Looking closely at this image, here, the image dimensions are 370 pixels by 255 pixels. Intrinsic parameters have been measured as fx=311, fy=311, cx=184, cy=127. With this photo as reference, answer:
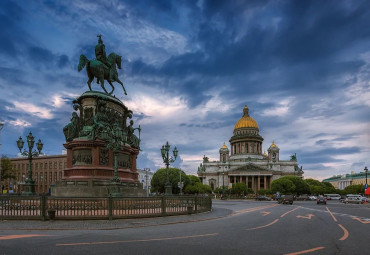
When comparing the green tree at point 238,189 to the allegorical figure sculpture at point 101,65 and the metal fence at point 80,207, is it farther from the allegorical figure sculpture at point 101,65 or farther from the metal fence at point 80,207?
the metal fence at point 80,207

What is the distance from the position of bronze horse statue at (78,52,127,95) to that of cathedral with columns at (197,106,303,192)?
11581cm

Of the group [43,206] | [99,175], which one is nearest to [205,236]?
[43,206]

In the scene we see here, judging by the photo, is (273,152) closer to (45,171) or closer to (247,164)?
(247,164)

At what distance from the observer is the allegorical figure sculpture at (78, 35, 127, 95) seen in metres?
27.6

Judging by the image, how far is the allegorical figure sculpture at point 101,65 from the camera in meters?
27.6

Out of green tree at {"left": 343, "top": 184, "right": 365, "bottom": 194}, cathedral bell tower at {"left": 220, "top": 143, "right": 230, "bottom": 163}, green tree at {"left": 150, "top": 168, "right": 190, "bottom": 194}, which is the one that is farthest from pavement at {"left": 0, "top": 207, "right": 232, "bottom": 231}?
green tree at {"left": 343, "top": 184, "right": 365, "bottom": 194}

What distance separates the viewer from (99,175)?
23422 millimetres

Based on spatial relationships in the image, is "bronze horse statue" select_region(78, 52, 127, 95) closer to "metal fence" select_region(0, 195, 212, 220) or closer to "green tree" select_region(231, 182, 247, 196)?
"metal fence" select_region(0, 195, 212, 220)

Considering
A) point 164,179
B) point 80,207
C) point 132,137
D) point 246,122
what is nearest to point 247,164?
point 246,122

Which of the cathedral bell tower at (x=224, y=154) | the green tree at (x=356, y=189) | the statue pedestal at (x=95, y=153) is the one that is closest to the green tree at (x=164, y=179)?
the cathedral bell tower at (x=224, y=154)

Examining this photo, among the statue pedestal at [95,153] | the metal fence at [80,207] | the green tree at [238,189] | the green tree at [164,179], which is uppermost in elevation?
the statue pedestal at [95,153]

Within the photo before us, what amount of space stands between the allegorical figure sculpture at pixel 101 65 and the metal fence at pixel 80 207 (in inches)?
517

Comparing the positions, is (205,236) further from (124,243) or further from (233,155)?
(233,155)

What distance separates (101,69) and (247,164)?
12066cm
